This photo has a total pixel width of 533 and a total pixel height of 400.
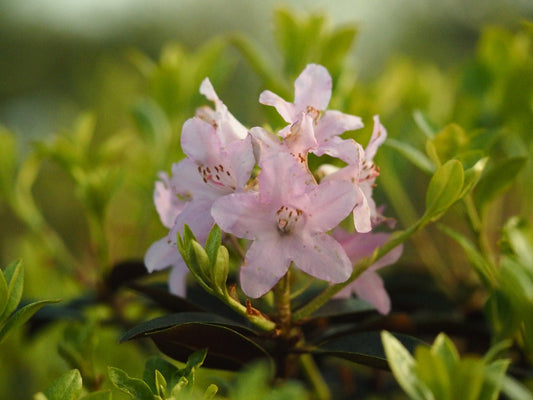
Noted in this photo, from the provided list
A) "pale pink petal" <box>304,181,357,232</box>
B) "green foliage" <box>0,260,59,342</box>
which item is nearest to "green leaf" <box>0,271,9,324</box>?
"green foliage" <box>0,260,59,342</box>

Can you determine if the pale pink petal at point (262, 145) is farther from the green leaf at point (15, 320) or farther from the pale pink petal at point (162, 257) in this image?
the green leaf at point (15, 320)

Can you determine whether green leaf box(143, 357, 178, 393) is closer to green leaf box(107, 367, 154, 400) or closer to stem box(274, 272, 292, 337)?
green leaf box(107, 367, 154, 400)

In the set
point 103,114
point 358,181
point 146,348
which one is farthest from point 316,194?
point 103,114

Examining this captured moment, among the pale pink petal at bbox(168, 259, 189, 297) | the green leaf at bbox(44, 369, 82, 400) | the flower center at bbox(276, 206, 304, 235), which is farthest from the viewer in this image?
the pale pink petal at bbox(168, 259, 189, 297)

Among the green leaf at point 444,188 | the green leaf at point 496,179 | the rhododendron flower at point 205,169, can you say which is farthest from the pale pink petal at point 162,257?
the green leaf at point 496,179

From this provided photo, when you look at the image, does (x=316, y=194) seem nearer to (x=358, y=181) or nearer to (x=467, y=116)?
(x=358, y=181)

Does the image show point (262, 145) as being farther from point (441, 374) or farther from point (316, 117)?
point (441, 374)

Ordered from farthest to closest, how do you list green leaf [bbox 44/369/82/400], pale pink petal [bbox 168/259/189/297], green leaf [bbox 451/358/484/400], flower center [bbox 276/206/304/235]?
pale pink petal [bbox 168/259/189/297], flower center [bbox 276/206/304/235], green leaf [bbox 44/369/82/400], green leaf [bbox 451/358/484/400]

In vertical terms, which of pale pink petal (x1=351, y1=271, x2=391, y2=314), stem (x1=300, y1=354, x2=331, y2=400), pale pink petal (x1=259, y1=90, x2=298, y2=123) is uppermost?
pale pink petal (x1=259, y1=90, x2=298, y2=123)
